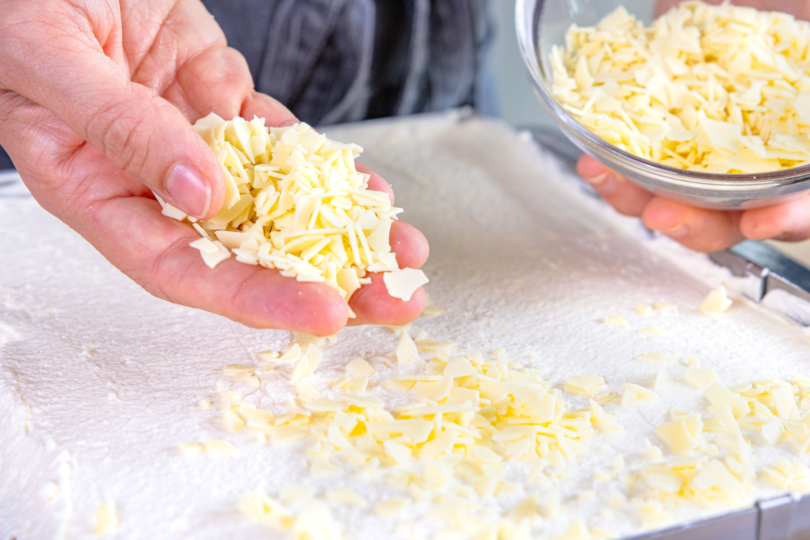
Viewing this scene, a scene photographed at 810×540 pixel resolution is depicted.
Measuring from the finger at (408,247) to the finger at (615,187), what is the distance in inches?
14.9

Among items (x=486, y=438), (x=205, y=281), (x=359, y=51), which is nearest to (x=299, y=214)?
(x=205, y=281)

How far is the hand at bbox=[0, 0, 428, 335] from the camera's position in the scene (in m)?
0.64

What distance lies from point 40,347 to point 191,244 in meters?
0.23

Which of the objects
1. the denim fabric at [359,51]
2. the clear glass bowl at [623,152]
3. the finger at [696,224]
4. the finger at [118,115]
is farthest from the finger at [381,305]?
the denim fabric at [359,51]

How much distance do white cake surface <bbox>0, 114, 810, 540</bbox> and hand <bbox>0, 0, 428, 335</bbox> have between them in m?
0.10

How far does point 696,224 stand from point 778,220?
99mm

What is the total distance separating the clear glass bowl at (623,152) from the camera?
0.73m

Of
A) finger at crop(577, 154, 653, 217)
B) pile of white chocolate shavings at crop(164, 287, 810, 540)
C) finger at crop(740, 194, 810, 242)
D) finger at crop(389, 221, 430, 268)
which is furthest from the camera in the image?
finger at crop(577, 154, 653, 217)

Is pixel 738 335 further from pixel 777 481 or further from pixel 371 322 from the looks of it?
pixel 371 322

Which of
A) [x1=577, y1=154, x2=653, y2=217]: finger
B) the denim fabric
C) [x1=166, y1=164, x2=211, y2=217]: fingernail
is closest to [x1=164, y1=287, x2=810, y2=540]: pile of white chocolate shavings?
[x1=166, y1=164, x2=211, y2=217]: fingernail

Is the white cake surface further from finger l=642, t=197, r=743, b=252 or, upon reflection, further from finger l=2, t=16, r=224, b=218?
finger l=2, t=16, r=224, b=218

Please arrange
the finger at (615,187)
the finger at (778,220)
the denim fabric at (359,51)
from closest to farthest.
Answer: the finger at (778,220), the finger at (615,187), the denim fabric at (359,51)

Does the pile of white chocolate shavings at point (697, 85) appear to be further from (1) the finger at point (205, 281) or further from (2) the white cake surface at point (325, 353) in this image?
(1) the finger at point (205, 281)

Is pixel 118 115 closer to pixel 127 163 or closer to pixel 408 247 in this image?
pixel 127 163
